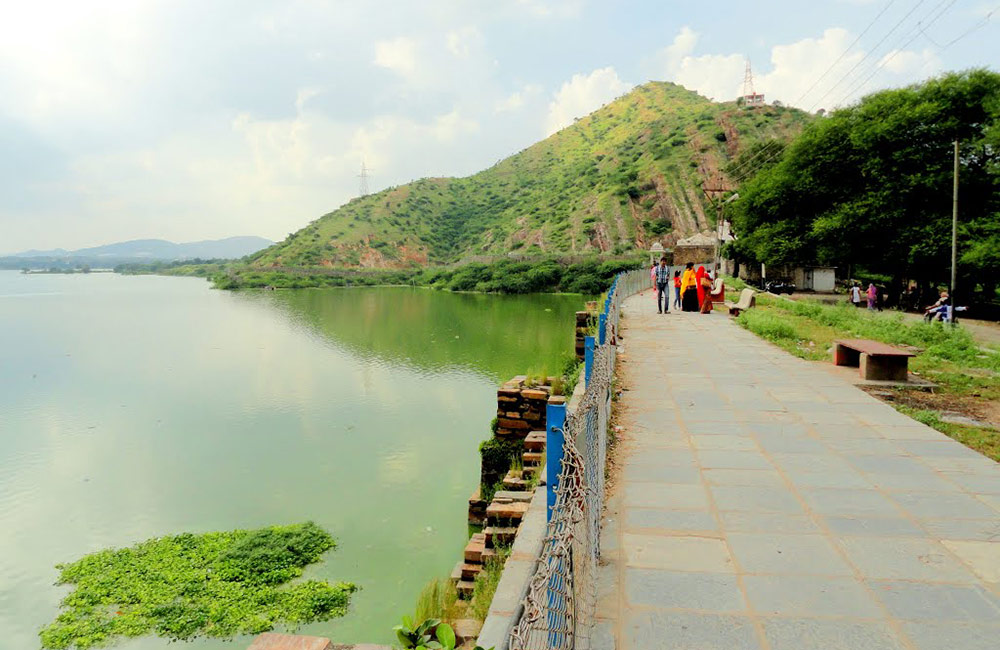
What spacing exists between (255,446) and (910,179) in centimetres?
2669

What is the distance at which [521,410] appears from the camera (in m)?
11.0

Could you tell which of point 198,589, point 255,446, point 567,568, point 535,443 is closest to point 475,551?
point 535,443

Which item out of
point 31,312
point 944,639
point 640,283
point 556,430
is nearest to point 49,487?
point 556,430

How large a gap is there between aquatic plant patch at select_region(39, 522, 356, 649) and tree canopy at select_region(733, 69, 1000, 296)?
23554mm

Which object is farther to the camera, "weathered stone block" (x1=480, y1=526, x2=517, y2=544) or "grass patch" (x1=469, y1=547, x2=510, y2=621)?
"weathered stone block" (x1=480, y1=526, x2=517, y2=544)

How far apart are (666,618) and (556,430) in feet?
3.79

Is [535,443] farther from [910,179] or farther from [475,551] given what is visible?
[910,179]

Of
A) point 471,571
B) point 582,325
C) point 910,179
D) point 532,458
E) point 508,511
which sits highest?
point 910,179

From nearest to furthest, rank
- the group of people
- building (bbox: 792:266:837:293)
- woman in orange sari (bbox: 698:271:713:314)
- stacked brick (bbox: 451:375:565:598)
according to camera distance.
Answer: stacked brick (bbox: 451:375:565:598)
the group of people
woman in orange sari (bbox: 698:271:713:314)
building (bbox: 792:266:837:293)

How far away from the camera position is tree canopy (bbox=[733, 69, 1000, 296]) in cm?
2314

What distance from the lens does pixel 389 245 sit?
92.3 metres

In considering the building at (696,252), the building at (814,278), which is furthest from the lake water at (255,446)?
the building at (696,252)

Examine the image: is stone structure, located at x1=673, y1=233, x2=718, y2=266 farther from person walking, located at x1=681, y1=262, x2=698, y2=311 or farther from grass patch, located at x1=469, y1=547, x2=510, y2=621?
grass patch, located at x1=469, y1=547, x2=510, y2=621

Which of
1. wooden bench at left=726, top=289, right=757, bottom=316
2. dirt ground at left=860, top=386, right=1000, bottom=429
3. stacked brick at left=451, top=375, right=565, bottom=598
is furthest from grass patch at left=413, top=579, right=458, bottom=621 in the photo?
wooden bench at left=726, top=289, right=757, bottom=316
